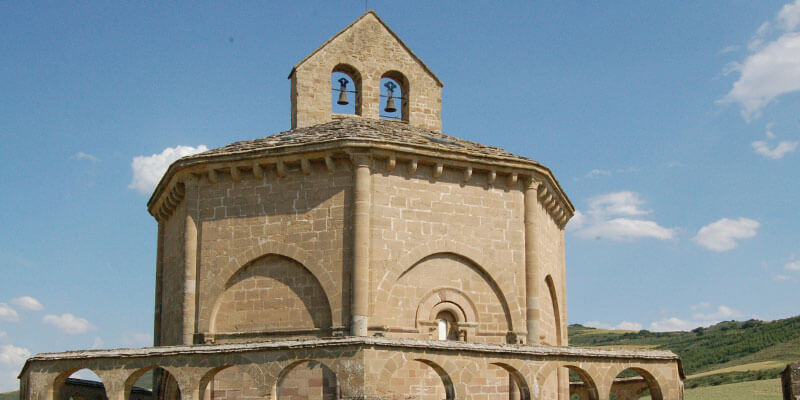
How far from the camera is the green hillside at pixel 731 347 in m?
43.1

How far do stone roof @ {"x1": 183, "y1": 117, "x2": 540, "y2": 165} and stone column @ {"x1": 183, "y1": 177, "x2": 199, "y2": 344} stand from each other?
699 mm

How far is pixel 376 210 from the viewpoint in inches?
670

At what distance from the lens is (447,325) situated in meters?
17.6

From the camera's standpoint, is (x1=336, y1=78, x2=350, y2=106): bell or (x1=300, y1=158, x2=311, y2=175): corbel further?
(x1=336, y1=78, x2=350, y2=106): bell

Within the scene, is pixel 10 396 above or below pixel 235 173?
below

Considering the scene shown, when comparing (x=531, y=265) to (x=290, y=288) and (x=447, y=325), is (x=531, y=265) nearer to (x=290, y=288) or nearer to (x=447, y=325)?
(x=447, y=325)

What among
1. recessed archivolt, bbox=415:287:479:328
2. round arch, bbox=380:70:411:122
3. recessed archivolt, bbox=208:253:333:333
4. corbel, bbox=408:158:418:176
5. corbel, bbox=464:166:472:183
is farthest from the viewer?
round arch, bbox=380:70:411:122

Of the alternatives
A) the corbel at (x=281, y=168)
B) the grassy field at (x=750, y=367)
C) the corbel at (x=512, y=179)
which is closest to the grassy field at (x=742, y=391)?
the grassy field at (x=750, y=367)

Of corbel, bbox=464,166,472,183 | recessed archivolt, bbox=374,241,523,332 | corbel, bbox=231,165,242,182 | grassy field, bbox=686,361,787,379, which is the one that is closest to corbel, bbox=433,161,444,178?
corbel, bbox=464,166,472,183

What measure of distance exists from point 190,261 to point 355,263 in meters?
3.60

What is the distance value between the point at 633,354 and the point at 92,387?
11.0 meters

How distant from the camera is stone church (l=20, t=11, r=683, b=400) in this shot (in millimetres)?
15727

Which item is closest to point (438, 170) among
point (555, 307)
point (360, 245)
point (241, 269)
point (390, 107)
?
point (360, 245)

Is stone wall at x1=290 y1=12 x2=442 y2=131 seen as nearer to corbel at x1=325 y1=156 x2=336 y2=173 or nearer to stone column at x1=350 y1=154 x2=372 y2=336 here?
corbel at x1=325 y1=156 x2=336 y2=173
